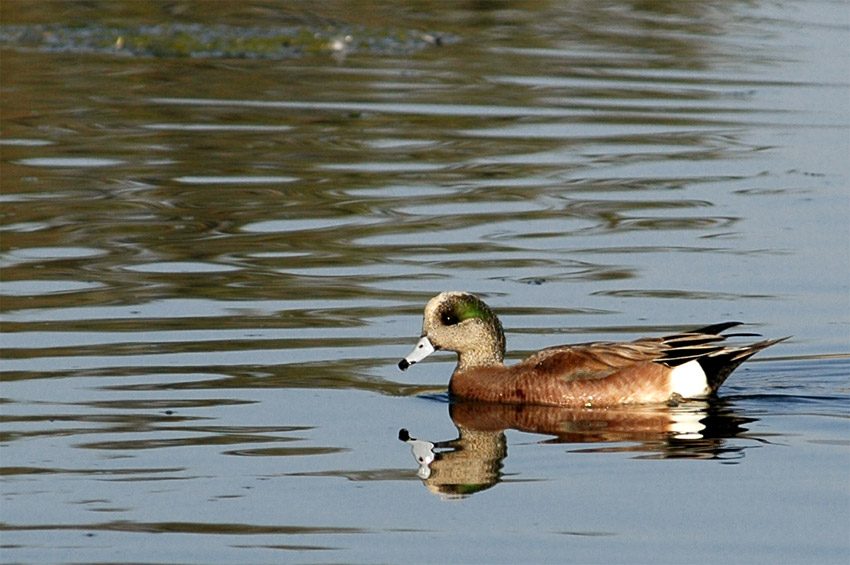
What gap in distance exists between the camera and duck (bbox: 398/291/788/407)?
25.1 ft

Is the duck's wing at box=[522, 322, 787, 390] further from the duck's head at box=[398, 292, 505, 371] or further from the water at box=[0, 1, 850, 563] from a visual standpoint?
the duck's head at box=[398, 292, 505, 371]

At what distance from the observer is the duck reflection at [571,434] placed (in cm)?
650

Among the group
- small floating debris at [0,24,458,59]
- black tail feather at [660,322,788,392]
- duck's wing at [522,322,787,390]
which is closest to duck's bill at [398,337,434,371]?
duck's wing at [522,322,787,390]

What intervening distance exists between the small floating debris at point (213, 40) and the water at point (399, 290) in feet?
0.63

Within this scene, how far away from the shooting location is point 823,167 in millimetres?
13430

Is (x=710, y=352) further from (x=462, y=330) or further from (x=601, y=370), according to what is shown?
(x=462, y=330)

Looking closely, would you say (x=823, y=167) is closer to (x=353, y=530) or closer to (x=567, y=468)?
(x=567, y=468)

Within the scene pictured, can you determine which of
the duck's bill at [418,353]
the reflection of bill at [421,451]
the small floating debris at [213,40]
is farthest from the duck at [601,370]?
the small floating debris at [213,40]

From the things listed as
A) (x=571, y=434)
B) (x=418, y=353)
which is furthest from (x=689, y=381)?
(x=418, y=353)

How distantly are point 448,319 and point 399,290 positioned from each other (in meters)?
1.72

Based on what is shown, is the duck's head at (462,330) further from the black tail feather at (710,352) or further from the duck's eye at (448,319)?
the black tail feather at (710,352)

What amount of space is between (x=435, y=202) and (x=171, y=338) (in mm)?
4082

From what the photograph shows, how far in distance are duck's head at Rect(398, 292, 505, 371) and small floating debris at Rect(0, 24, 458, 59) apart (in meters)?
12.4

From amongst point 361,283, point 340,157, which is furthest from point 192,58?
point 361,283
